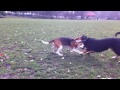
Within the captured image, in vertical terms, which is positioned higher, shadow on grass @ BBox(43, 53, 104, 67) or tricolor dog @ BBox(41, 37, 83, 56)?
tricolor dog @ BBox(41, 37, 83, 56)

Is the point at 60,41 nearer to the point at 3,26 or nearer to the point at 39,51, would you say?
the point at 39,51

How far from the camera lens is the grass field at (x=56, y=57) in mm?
3758

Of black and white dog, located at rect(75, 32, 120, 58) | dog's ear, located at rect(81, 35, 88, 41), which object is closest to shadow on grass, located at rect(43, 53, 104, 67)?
black and white dog, located at rect(75, 32, 120, 58)

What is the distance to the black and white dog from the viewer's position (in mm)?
4012

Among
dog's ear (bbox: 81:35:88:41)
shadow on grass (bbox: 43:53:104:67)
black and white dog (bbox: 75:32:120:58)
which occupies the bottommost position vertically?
shadow on grass (bbox: 43:53:104:67)

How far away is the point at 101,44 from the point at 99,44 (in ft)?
0.09

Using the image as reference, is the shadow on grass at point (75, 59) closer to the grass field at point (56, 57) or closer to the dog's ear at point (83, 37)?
the grass field at point (56, 57)

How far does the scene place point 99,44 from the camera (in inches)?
161

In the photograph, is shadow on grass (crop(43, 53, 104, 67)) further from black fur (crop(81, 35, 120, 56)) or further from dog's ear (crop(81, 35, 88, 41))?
dog's ear (crop(81, 35, 88, 41))

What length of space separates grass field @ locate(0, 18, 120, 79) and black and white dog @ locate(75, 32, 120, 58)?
0.06m

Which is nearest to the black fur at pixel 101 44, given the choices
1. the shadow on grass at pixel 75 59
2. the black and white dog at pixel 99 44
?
the black and white dog at pixel 99 44

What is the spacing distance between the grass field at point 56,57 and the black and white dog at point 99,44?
0.06 m
